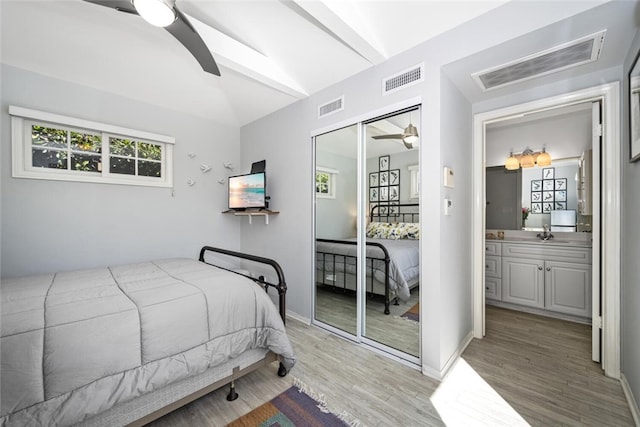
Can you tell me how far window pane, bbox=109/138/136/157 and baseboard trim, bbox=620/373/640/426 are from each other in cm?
472

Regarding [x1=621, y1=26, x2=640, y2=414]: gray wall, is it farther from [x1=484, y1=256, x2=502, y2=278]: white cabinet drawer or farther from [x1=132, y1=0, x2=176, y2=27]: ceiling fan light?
[x1=132, y1=0, x2=176, y2=27]: ceiling fan light

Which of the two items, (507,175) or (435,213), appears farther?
(507,175)

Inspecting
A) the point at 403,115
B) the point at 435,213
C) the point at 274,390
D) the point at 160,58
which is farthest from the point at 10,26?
the point at 435,213

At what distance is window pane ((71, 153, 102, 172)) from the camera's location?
8.93ft

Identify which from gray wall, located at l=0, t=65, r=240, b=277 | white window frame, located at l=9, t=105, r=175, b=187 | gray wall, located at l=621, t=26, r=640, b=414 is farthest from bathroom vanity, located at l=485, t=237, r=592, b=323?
white window frame, located at l=9, t=105, r=175, b=187

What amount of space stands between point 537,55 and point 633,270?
1552 millimetres

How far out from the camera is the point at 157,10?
4.67ft

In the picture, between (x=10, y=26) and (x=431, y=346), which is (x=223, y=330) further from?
(x=10, y=26)

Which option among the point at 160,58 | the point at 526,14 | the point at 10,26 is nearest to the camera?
the point at 526,14

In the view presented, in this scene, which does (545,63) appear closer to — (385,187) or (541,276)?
(385,187)

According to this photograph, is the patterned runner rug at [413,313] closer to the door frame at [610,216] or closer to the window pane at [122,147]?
the door frame at [610,216]

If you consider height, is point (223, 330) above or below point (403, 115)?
below

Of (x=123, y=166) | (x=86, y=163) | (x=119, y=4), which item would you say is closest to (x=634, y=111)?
(x=119, y=4)

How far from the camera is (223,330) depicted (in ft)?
5.34
